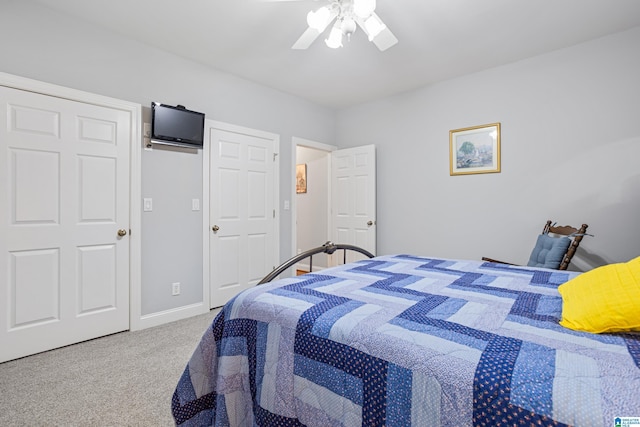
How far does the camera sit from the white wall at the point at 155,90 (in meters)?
2.35

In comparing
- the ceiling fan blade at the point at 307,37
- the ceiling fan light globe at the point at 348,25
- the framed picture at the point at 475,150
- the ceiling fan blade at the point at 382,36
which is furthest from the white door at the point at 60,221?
the framed picture at the point at 475,150

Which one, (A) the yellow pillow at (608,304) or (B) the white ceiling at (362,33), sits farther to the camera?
(B) the white ceiling at (362,33)

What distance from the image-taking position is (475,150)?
141 inches

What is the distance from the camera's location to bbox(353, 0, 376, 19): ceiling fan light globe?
188 centimetres

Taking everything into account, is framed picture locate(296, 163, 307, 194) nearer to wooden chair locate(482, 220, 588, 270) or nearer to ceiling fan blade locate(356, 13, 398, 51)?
ceiling fan blade locate(356, 13, 398, 51)

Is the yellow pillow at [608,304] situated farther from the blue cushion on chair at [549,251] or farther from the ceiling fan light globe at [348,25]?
the ceiling fan light globe at [348,25]

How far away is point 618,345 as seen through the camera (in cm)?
86

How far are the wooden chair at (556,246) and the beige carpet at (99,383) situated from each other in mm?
2991

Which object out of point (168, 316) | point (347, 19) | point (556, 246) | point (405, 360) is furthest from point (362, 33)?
point (168, 316)

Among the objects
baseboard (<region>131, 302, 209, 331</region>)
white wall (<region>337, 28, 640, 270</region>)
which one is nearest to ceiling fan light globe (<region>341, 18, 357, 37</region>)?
white wall (<region>337, 28, 640, 270</region>)

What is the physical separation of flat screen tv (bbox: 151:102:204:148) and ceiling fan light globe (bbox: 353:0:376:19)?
192 cm

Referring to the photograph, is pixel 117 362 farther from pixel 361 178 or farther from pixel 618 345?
pixel 361 178

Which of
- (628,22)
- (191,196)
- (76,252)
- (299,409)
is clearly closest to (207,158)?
(191,196)

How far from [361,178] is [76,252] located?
3.27 m
